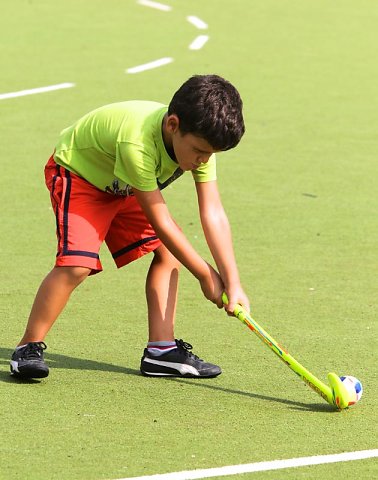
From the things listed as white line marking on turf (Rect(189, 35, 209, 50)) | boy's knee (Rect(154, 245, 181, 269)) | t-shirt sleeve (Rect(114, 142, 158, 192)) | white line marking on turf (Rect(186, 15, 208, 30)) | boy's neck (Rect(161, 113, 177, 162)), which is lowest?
white line marking on turf (Rect(186, 15, 208, 30))

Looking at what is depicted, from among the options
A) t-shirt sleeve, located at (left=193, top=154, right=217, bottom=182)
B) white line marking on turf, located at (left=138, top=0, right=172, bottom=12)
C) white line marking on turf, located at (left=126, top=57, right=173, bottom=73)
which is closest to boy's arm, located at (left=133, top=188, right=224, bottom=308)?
t-shirt sleeve, located at (left=193, top=154, right=217, bottom=182)

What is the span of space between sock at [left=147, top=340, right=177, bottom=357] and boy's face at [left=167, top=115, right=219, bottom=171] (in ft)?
3.09

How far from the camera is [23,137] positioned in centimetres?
1018

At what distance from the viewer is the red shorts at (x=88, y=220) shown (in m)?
5.34

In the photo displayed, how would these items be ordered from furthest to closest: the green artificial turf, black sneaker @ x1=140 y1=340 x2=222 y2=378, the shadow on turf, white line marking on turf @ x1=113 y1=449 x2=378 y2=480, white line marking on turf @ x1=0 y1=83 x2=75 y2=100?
white line marking on turf @ x1=0 y1=83 x2=75 y2=100 < black sneaker @ x1=140 y1=340 x2=222 y2=378 < the shadow on turf < the green artificial turf < white line marking on turf @ x1=113 y1=449 x2=378 y2=480

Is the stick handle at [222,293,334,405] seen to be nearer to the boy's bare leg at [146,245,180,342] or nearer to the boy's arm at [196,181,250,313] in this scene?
the boy's arm at [196,181,250,313]

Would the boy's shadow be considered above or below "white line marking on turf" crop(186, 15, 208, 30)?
above

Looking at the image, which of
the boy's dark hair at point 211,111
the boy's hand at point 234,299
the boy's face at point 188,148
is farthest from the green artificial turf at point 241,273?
the boy's dark hair at point 211,111

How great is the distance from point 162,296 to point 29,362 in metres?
0.71

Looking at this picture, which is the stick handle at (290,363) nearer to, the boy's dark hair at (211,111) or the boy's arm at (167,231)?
the boy's arm at (167,231)

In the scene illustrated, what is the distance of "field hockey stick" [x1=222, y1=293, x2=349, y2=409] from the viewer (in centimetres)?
506

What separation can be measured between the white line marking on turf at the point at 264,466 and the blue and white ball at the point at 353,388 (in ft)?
1.48

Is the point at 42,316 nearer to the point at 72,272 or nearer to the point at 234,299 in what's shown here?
the point at 72,272

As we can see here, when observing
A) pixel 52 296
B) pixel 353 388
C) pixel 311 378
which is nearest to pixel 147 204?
pixel 52 296
